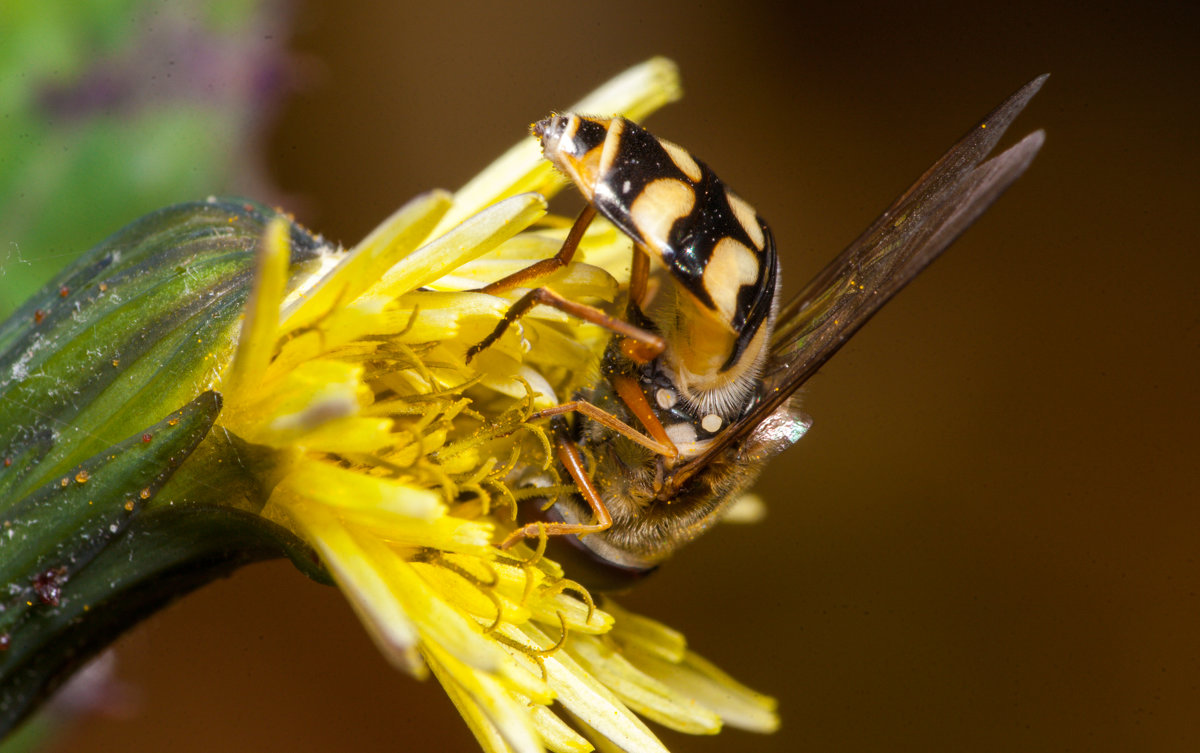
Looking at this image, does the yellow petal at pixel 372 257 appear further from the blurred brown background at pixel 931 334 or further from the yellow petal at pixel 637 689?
the blurred brown background at pixel 931 334

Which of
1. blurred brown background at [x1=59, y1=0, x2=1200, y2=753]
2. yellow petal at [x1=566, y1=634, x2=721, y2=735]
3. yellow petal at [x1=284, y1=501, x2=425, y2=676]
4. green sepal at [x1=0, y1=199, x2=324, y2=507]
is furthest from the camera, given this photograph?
blurred brown background at [x1=59, y1=0, x2=1200, y2=753]

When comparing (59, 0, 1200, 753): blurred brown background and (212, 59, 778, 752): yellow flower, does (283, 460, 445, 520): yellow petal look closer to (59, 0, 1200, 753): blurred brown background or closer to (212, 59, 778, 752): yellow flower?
(212, 59, 778, 752): yellow flower

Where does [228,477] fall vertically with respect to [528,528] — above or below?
above

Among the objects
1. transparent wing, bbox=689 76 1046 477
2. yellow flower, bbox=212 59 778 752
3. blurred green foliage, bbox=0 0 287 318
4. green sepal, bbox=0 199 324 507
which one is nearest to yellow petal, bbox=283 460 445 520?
yellow flower, bbox=212 59 778 752

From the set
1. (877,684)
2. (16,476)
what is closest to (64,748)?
(16,476)

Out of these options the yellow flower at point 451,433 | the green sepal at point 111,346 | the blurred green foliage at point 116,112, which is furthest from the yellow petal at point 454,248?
the blurred green foliage at point 116,112

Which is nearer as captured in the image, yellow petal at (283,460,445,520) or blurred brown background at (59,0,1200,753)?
yellow petal at (283,460,445,520)

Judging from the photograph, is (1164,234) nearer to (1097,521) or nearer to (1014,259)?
(1014,259)
